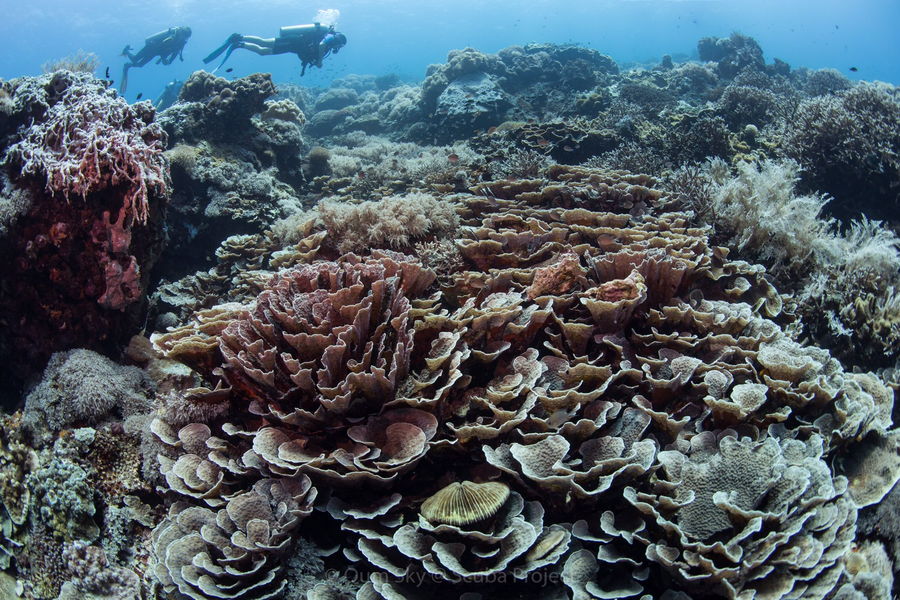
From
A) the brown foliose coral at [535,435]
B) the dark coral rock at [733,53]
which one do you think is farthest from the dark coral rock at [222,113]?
the dark coral rock at [733,53]

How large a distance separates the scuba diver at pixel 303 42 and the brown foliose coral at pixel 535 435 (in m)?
19.3

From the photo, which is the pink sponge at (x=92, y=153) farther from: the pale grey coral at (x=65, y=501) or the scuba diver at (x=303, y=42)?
the scuba diver at (x=303, y=42)

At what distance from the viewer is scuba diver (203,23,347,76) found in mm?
19031

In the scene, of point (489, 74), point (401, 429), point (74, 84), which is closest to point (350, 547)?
point (401, 429)

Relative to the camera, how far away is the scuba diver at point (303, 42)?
1903 centimetres

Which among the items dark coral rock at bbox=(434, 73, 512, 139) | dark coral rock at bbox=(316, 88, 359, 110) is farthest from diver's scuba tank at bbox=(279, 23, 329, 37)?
dark coral rock at bbox=(316, 88, 359, 110)

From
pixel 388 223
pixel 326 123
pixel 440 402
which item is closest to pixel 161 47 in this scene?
pixel 326 123

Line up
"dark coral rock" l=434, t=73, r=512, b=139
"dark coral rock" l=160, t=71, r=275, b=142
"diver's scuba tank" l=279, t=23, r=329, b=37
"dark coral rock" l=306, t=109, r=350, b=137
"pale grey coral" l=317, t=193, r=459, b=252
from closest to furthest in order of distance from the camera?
"pale grey coral" l=317, t=193, r=459, b=252 < "dark coral rock" l=160, t=71, r=275, b=142 < "dark coral rock" l=434, t=73, r=512, b=139 < "diver's scuba tank" l=279, t=23, r=329, b=37 < "dark coral rock" l=306, t=109, r=350, b=137

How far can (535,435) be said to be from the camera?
8.50ft

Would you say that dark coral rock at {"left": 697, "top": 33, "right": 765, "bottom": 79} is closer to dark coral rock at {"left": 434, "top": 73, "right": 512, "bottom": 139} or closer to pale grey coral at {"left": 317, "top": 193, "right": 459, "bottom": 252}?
dark coral rock at {"left": 434, "top": 73, "right": 512, "bottom": 139}

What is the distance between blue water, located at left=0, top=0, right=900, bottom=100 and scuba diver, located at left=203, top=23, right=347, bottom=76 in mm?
11399

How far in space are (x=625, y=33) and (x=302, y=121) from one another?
198m

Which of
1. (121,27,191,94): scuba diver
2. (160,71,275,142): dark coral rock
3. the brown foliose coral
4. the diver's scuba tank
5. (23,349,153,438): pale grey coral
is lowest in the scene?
(23,349,153,438): pale grey coral

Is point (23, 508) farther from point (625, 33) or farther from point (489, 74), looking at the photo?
point (625, 33)
